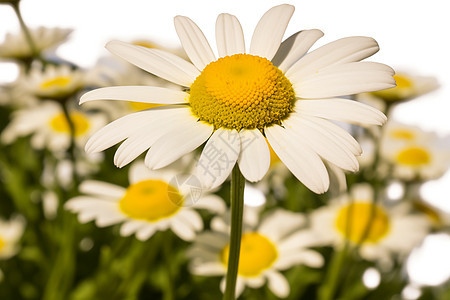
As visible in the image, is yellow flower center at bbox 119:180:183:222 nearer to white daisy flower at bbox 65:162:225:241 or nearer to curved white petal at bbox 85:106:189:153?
white daisy flower at bbox 65:162:225:241

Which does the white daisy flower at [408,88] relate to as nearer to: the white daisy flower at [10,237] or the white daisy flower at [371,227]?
the white daisy flower at [371,227]

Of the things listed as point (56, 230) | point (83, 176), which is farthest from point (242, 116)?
point (83, 176)

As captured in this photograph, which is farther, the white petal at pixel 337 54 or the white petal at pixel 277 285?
the white petal at pixel 277 285

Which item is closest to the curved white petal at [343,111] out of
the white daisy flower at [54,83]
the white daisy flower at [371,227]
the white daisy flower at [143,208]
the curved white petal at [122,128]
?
the curved white petal at [122,128]

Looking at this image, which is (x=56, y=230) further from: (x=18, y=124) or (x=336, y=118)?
(x=336, y=118)

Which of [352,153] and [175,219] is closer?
[352,153]

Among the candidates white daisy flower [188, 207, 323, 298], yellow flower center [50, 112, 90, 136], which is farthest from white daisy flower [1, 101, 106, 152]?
white daisy flower [188, 207, 323, 298]
